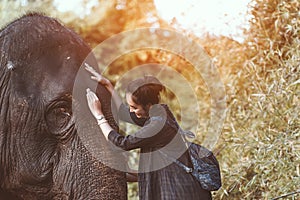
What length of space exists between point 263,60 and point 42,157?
10.8 ft

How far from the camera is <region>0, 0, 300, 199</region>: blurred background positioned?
5.75 metres

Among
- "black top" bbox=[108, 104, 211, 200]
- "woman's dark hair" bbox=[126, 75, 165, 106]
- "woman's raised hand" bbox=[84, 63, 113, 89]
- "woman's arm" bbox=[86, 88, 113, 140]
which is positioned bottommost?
"black top" bbox=[108, 104, 211, 200]

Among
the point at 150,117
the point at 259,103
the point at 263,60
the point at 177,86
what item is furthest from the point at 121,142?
the point at 177,86

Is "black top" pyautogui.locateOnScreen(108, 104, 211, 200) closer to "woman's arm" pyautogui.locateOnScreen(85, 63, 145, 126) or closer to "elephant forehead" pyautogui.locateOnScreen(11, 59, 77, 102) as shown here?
"woman's arm" pyautogui.locateOnScreen(85, 63, 145, 126)

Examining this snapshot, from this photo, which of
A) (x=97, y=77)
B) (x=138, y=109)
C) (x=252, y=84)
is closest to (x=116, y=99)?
(x=138, y=109)

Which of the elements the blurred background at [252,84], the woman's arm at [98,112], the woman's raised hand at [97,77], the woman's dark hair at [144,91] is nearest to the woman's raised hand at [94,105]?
the woman's arm at [98,112]

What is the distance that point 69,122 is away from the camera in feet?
12.3

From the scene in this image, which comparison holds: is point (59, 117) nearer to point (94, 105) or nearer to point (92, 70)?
point (94, 105)

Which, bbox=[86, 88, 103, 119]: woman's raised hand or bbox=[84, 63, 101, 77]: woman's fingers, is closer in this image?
bbox=[86, 88, 103, 119]: woman's raised hand

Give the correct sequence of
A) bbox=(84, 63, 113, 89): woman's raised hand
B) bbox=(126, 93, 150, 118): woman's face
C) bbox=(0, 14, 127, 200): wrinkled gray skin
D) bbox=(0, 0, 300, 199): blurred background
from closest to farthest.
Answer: bbox=(0, 14, 127, 200): wrinkled gray skin → bbox=(84, 63, 113, 89): woman's raised hand → bbox=(126, 93, 150, 118): woman's face → bbox=(0, 0, 300, 199): blurred background

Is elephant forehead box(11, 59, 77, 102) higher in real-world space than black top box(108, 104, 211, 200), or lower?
higher

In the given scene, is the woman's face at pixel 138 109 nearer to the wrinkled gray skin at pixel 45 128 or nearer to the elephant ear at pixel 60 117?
the wrinkled gray skin at pixel 45 128

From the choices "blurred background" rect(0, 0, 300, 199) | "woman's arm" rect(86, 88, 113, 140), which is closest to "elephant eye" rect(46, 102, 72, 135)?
"woman's arm" rect(86, 88, 113, 140)

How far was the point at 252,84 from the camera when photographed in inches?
265
